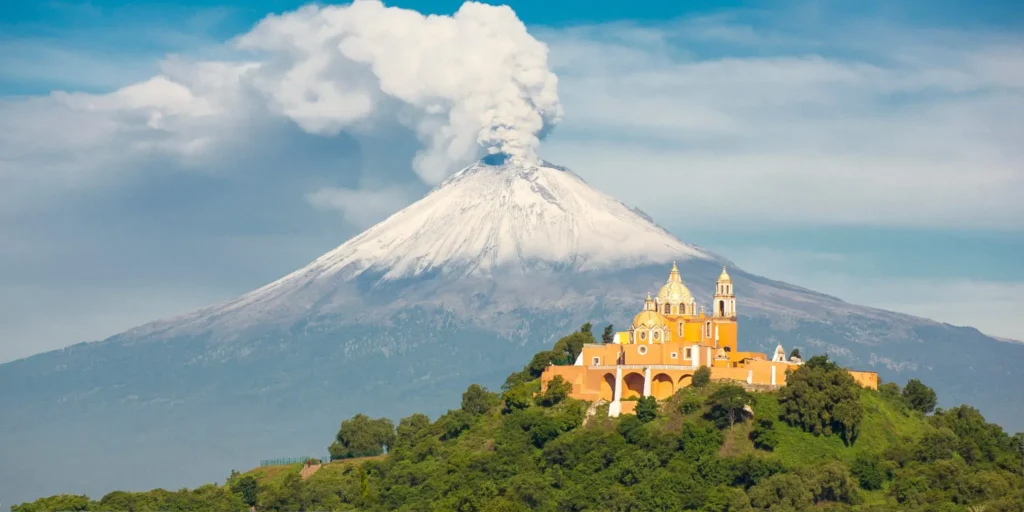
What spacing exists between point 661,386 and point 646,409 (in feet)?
10.1

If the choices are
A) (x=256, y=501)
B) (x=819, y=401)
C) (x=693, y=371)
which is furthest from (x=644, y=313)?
(x=256, y=501)

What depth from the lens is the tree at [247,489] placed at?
9975 cm

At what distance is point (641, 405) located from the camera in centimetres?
9450

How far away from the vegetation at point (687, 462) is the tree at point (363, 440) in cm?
443

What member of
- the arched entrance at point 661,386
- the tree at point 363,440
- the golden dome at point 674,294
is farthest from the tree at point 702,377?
the tree at point 363,440

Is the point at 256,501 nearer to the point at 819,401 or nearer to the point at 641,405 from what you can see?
the point at 641,405

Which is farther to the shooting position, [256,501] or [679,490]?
[256,501]

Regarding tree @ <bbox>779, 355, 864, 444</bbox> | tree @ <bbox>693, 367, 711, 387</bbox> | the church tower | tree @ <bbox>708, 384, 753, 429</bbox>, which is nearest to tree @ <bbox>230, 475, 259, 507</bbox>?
tree @ <bbox>693, 367, 711, 387</bbox>

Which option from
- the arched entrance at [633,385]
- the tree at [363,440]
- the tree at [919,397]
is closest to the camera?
the arched entrance at [633,385]

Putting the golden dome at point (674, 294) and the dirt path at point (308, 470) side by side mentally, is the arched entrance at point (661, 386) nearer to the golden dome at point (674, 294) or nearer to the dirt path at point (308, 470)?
the golden dome at point (674, 294)

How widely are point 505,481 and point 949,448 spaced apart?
22.1 meters

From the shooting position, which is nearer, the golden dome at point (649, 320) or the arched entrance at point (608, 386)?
the arched entrance at point (608, 386)

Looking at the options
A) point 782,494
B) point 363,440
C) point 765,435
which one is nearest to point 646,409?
point 765,435

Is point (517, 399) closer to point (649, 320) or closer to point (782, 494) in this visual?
point (649, 320)
